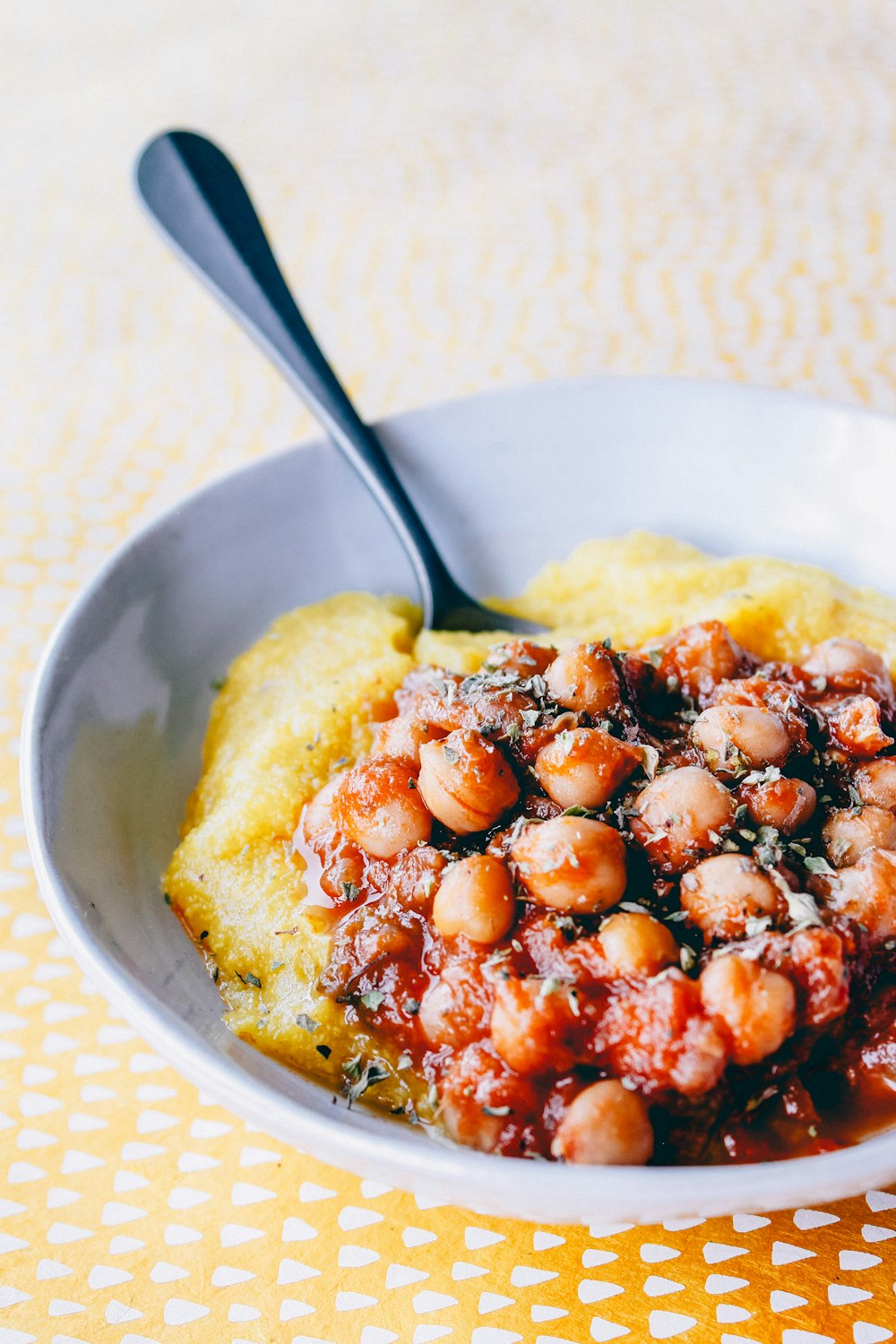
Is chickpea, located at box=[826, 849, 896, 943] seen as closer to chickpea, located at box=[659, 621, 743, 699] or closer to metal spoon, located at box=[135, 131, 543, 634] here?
chickpea, located at box=[659, 621, 743, 699]

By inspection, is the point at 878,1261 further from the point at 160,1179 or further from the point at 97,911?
the point at 97,911

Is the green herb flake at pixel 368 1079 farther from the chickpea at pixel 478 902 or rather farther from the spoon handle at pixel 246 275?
the spoon handle at pixel 246 275

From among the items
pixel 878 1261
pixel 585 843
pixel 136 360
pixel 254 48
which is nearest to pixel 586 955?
pixel 585 843

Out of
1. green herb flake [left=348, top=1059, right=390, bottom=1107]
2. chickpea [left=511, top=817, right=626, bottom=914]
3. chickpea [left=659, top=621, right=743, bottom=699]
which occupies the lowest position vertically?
chickpea [left=659, top=621, right=743, bottom=699]

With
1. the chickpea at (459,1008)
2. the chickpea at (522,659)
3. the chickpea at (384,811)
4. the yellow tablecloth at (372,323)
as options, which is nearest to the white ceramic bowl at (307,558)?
the chickpea at (459,1008)

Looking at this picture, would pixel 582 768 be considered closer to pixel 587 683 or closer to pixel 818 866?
pixel 587 683

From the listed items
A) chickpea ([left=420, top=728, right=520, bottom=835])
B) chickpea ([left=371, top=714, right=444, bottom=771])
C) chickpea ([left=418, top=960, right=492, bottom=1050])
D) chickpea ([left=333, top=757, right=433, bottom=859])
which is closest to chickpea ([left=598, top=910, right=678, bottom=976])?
chickpea ([left=418, top=960, right=492, bottom=1050])
